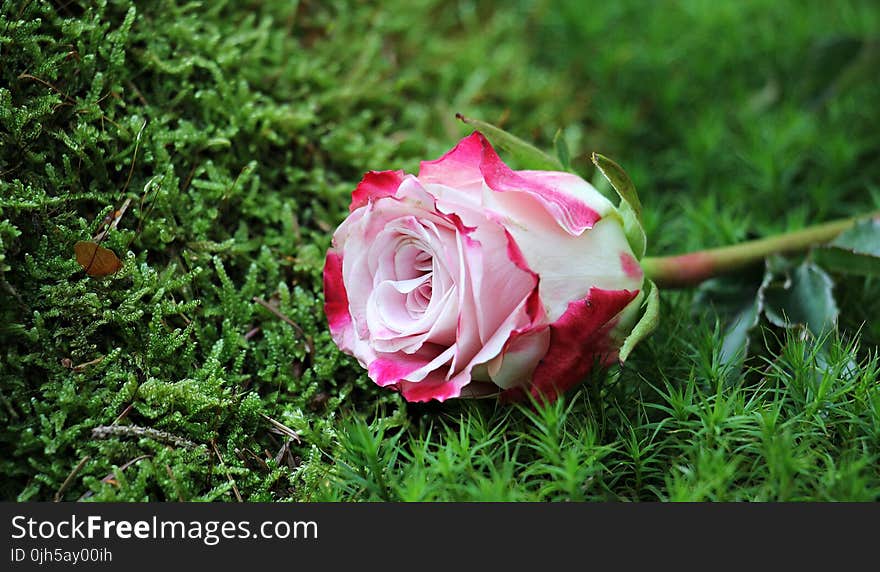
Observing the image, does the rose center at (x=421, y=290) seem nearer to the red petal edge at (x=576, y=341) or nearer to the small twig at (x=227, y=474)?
the red petal edge at (x=576, y=341)

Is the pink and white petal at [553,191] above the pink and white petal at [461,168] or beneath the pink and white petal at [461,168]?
beneath

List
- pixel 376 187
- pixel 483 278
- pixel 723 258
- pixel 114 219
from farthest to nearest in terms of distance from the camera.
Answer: pixel 723 258
pixel 114 219
pixel 376 187
pixel 483 278

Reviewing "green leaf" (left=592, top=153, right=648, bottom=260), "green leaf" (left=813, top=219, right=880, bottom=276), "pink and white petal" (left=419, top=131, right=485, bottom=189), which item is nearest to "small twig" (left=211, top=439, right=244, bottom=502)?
"pink and white petal" (left=419, top=131, right=485, bottom=189)

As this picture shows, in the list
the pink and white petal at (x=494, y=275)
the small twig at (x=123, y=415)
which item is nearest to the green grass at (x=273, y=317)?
the small twig at (x=123, y=415)

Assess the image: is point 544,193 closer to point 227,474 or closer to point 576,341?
point 576,341

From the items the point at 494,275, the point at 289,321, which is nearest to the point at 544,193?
the point at 494,275

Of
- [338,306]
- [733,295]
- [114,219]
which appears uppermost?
[114,219]

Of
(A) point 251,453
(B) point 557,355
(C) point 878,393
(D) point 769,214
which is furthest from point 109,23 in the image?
(D) point 769,214

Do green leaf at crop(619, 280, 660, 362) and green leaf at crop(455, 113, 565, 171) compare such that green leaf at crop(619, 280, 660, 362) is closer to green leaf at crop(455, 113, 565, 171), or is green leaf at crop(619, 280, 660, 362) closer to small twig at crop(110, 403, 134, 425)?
green leaf at crop(455, 113, 565, 171)
